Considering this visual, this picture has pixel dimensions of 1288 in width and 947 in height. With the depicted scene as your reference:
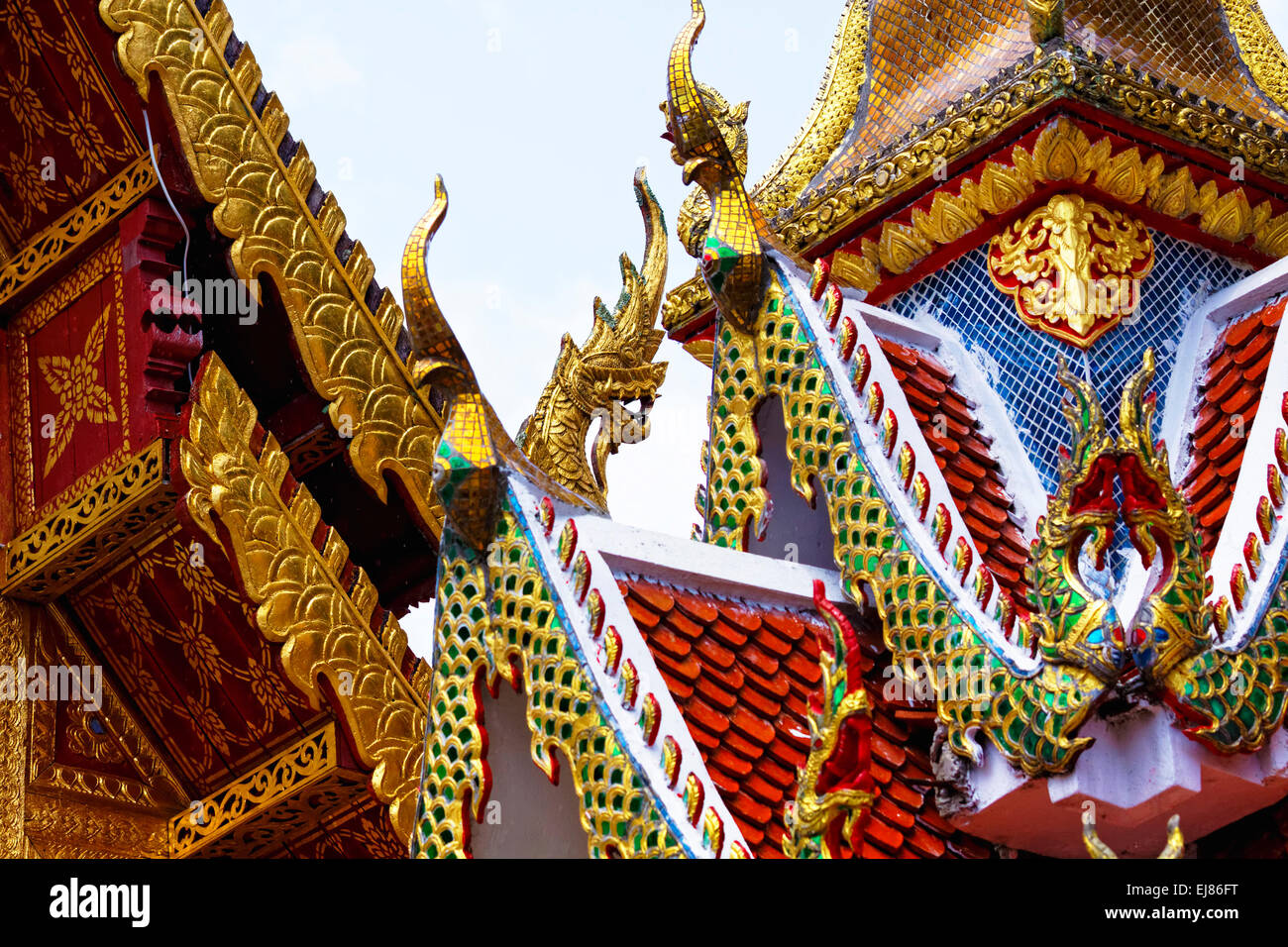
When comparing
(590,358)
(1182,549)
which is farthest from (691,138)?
(1182,549)

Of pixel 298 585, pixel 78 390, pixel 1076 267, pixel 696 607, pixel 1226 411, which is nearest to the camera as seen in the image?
pixel 696 607

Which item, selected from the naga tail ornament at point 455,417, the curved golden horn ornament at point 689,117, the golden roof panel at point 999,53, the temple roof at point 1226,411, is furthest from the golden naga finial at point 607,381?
the temple roof at point 1226,411

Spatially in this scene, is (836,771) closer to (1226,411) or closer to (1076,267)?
(1226,411)

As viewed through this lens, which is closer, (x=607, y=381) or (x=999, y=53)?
(x=999, y=53)

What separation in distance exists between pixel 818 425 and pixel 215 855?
292 centimetres

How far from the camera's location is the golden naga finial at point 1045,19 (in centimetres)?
808

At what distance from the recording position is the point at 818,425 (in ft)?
24.0

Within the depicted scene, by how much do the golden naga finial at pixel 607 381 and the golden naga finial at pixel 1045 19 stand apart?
146 cm

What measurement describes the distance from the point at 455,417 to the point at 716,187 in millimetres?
1122

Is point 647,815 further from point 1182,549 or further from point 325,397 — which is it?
point 325,397

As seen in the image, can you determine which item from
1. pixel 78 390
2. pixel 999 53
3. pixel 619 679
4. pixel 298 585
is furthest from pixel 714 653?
pixel 78 390

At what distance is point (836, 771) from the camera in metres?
5.89

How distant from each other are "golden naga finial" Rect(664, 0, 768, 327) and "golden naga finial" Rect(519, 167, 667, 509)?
1213 mm

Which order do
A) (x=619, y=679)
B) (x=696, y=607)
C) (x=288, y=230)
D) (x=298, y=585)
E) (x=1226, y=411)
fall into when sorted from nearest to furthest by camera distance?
(x=619, y=679) → (x=696, y=607) → (x=1226, y=411) → (x=298, y=585) → (x=288, y=230)
